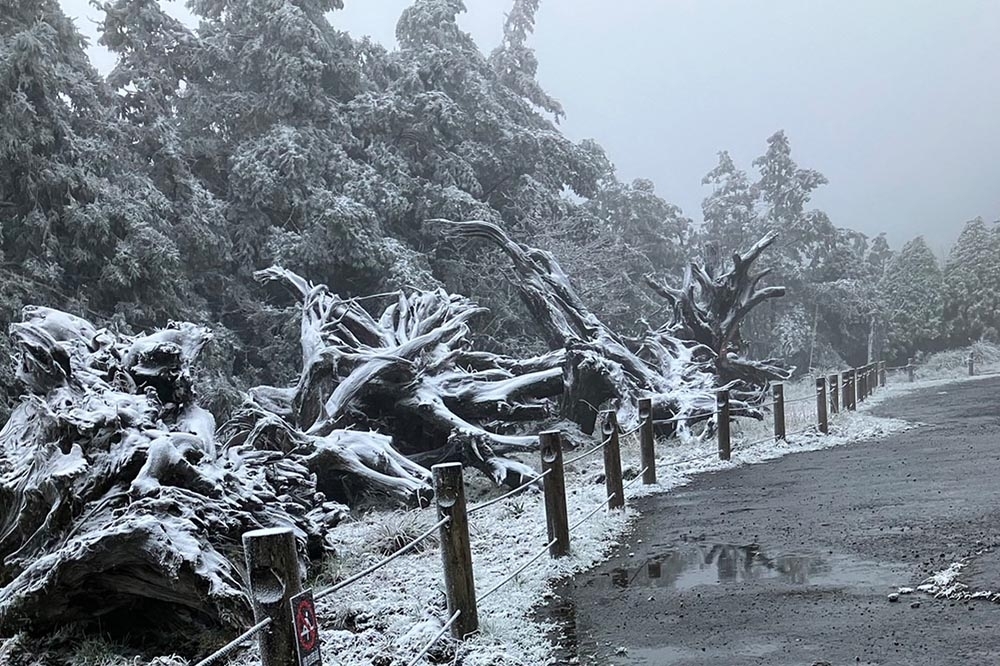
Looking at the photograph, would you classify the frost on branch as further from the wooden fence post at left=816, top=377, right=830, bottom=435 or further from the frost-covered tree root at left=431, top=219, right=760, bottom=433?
the wooden fence post at left=816, top=377, right=830, bottom=435

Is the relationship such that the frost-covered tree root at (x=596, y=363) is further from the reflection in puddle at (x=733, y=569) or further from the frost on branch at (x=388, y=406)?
the reflection in puddle at (x=733, y=569)

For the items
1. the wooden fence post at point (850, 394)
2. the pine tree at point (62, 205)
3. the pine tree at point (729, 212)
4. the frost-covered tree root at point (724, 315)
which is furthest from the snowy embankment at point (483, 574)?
the pine tree at point (729, 212)

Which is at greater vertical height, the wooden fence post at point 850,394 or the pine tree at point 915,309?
the pine tree at point 915,309

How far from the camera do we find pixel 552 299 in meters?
15.7

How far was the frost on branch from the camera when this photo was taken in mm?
9312

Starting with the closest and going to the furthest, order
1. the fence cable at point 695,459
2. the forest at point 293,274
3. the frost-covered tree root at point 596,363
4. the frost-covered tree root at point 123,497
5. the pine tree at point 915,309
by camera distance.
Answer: the frost-covered tree root at point 123,497 < the forest at point 293,274 < the fence cable at point 695,459 < the frost-covered tree root at point 596,363 < the pine tree at point 915,309

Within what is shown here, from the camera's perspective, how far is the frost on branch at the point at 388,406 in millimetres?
9312

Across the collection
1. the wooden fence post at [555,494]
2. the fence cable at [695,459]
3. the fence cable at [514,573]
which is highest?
the wooden fence post at [555,494]

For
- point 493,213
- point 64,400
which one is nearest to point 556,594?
point 64,400

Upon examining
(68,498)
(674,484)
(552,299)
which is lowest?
(674,484)

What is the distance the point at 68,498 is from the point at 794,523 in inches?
240

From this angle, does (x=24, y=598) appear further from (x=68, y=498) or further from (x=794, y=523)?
(x=794, y=523)

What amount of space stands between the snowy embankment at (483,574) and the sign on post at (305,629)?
165 cm

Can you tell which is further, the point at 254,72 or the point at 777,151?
the point at 777,151
